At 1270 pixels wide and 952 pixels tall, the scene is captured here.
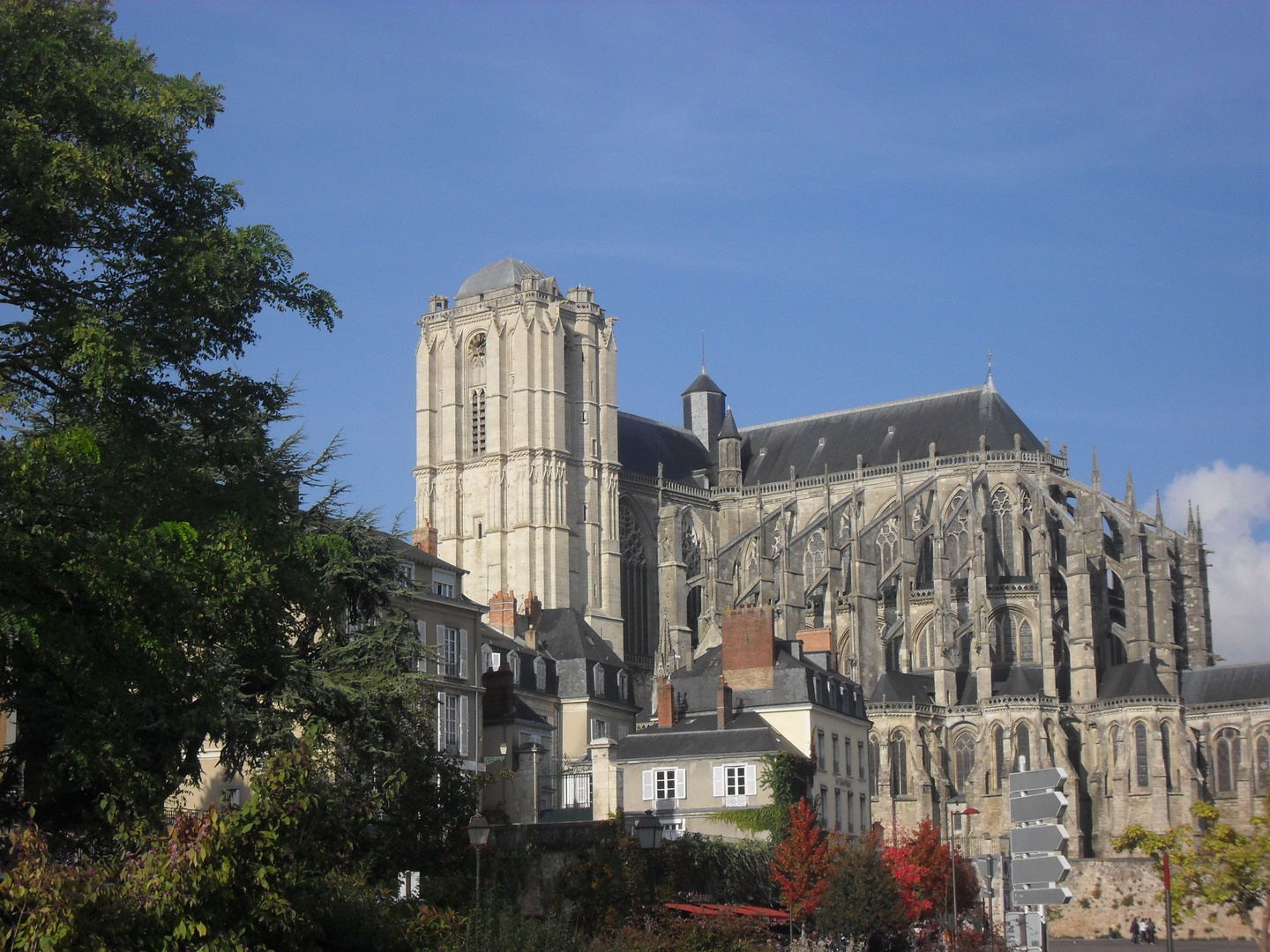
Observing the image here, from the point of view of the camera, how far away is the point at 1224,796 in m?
58.2

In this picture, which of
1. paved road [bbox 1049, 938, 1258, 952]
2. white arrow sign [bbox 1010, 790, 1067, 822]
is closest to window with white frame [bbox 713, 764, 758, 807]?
paved road [bbox 1049, 938, 1258, 952]

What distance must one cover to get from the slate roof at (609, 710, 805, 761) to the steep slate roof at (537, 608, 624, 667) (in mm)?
8134

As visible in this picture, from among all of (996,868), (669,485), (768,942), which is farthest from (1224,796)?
(768,942)

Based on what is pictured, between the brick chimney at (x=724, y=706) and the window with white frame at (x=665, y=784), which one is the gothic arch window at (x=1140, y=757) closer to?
the brick chimney at (x=724, y=706)

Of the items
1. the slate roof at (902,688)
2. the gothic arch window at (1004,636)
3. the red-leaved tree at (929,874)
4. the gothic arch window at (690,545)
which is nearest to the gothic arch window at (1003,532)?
the gothic arch window at (1004,636)

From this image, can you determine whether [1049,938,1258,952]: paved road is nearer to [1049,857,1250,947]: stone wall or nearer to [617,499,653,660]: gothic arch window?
[1049,857,1250,947]: stone wall

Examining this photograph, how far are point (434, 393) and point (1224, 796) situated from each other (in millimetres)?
32679

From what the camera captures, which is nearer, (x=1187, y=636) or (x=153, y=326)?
(x=153, y=326)

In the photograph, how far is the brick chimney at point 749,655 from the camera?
40250mm

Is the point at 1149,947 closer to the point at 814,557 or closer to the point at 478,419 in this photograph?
the point at 814,557

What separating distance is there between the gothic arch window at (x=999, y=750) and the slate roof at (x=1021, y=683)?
1.23 m

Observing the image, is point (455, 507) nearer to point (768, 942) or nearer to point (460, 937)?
point (768, 942)

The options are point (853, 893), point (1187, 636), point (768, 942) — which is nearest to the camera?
point (768, 942)

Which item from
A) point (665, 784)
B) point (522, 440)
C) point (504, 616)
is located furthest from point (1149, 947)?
point (522, 440)
